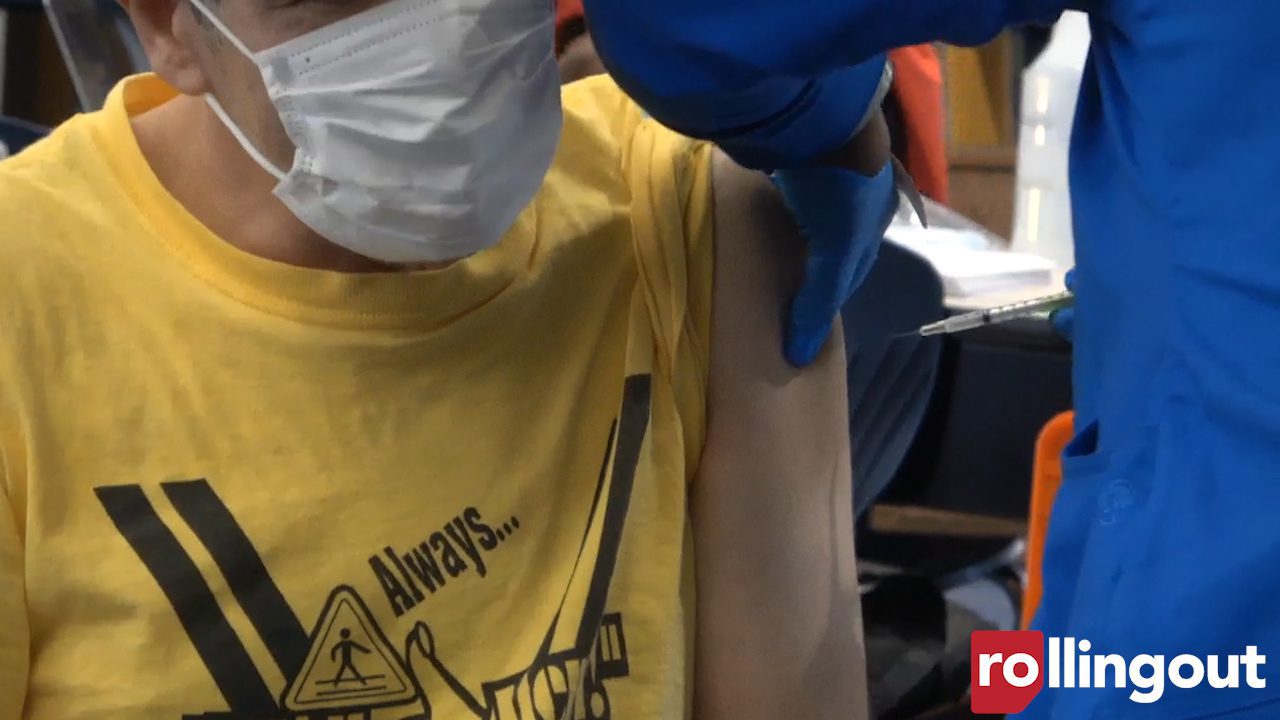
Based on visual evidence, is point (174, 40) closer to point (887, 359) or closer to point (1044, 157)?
point (887, 359)

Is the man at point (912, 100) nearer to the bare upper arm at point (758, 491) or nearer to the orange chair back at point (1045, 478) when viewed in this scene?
the orange chair back at point (1045, 478)

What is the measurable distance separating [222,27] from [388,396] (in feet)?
0.86

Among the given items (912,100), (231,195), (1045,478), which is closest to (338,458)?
(231,195)

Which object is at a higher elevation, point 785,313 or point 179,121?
point 179,121

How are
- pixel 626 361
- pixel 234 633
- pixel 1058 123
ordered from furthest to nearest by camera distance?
1. pixel 1058 123
2. pixel 626 361
3. pixel 234 633

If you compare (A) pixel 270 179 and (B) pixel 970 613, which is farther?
(B) pixel 970 613

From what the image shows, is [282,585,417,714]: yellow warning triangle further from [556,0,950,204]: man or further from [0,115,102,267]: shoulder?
[556,0,950,204]: man

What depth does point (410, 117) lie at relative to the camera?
2.78 ft

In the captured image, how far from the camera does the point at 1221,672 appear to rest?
642 mm

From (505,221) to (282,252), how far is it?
15cm

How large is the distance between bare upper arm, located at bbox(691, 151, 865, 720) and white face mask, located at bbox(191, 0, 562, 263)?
0.64 feet

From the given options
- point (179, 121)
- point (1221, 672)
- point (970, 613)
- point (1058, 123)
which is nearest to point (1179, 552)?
point (1221, 672)

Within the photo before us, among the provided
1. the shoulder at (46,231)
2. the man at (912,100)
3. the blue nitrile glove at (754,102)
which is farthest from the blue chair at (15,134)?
the blue nitrile glove at (754,102)

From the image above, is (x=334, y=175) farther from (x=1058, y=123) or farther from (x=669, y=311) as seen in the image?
(x=1058, y=123)
